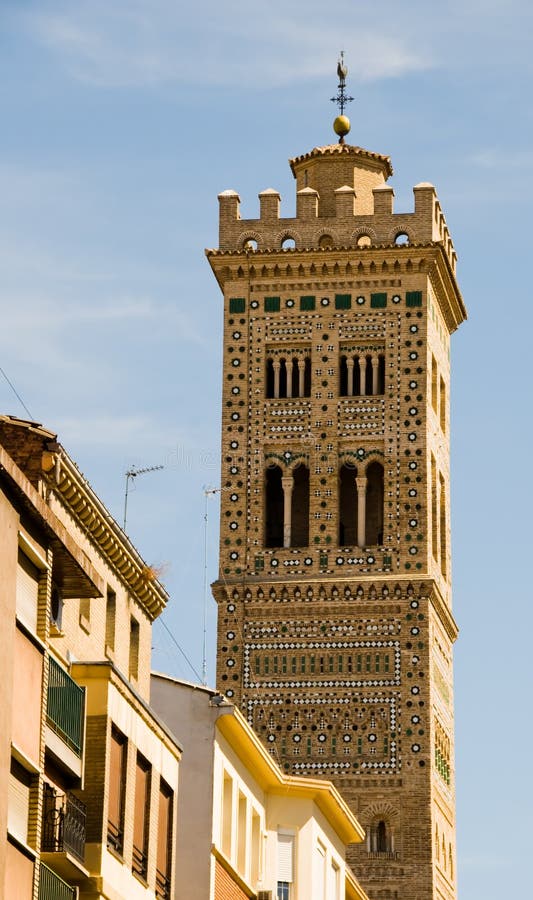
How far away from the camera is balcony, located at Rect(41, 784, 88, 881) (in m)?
25.8

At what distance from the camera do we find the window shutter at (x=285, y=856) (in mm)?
38156

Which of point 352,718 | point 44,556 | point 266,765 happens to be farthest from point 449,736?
point 44,556

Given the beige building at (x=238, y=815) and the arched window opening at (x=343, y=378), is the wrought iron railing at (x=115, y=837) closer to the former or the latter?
the beige building at (x=238, y=815)

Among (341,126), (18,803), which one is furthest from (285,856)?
(341,126)

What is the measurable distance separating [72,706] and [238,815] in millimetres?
9729

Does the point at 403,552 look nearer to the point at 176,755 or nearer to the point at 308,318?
the point at 308,318

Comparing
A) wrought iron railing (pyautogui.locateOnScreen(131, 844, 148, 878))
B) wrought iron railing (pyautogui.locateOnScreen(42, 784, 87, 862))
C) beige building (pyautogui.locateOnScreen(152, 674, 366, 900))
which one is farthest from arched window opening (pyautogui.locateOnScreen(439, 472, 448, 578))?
wrought iron railing (pyautogui.locateOnScreen(42, 784, 87, 862))

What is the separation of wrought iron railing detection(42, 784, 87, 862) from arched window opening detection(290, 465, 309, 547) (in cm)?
4066

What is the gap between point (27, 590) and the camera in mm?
24547

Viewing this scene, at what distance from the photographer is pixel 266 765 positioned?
121 ft

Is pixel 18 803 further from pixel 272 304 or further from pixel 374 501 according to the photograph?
pixel 272 304

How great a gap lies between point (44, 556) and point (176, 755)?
736 centimetres

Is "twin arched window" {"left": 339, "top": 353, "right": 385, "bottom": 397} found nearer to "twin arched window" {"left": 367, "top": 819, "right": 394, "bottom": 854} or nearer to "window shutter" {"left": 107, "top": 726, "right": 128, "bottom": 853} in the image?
"twin arched window" {"left": 367, "top": 819, "right": 394, "bottom": 854}

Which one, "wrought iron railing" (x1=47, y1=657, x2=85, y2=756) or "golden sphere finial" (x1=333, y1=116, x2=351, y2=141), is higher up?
"golden sphere finial" (x1=333, y1=116, x2=351, y2=141)
